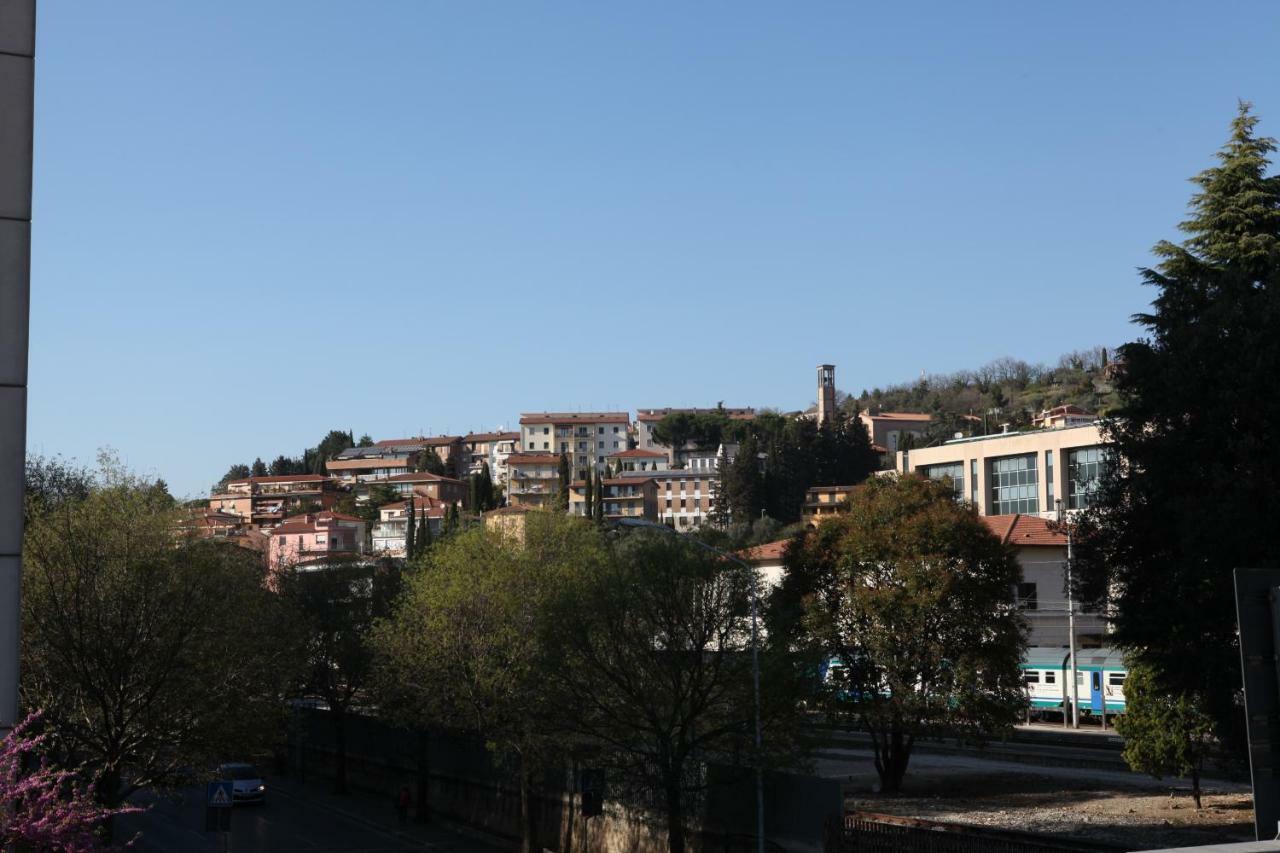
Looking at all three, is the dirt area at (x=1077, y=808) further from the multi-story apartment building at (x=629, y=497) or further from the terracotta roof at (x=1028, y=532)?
the multi-story apartment building at (x=629, y=497)

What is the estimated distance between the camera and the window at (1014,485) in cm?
10456

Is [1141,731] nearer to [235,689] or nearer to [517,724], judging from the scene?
[517,724]

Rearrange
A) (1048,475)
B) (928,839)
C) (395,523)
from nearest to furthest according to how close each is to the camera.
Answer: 1. (928,839)
2. (1048,475)
3. (395,523)

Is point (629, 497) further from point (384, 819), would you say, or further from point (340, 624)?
point (384, 819)

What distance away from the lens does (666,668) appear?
33.1 metres

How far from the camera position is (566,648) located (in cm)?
3341

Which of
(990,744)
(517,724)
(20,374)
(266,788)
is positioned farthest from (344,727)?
(20,374)

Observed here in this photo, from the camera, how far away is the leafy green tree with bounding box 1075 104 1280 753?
25531 millimetres

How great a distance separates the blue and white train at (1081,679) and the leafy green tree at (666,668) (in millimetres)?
28576

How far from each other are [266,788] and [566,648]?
3055cm

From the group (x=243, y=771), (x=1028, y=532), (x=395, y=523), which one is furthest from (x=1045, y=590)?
(x=395, y=523)

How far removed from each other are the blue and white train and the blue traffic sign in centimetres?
3840

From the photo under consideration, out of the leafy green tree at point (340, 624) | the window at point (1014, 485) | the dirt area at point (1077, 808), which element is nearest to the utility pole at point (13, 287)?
the dirt area at point (1077, 808)

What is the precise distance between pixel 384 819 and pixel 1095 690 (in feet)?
111
